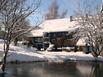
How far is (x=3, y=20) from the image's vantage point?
28625 mm

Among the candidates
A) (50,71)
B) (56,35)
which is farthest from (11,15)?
(56,35)

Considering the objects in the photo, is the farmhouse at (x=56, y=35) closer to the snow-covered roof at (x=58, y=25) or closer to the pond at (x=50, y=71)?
the snow-covered roof at (x=58, y=25)

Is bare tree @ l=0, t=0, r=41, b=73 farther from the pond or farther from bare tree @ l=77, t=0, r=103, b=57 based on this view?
bare tree @ l=77, t=0, r=103, b=57

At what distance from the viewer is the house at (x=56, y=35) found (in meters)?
64.1

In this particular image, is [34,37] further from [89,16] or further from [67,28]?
[89,16]

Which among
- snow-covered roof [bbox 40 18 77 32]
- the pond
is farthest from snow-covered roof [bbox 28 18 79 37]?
the pond

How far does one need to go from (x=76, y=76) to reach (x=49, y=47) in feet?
121

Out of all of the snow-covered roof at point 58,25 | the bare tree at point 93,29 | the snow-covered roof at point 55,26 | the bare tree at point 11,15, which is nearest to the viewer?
the bare tree at point 11,15

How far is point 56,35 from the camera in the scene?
69.2 m

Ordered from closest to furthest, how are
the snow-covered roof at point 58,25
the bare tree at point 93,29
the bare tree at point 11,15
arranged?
1. the bare tree at point 11,15
2. the bare tree at point 93,29
3. the snow-covered roof at point 58,25

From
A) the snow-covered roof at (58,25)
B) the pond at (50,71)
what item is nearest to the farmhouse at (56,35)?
the snow-covered roof at (58,25)

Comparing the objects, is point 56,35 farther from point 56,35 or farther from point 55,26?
point 55,26

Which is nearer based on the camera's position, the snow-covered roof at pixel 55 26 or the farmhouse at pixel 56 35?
the farmhouse at pixel 56 35

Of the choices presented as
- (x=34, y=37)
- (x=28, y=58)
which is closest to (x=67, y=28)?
(x=34, y=37)
